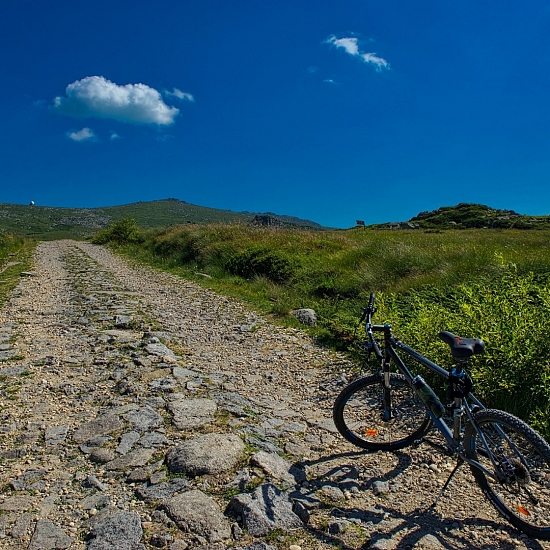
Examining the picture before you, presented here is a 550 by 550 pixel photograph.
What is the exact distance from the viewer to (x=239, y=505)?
3.16 meters

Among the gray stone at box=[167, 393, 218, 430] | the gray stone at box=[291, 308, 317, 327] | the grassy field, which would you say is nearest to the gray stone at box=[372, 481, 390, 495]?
the grassy field

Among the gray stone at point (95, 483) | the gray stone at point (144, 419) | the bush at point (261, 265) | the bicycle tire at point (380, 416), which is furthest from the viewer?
the bush at point (261, 265)

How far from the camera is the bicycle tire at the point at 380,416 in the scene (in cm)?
421

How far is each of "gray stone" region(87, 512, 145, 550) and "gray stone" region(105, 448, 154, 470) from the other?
67 centimetres

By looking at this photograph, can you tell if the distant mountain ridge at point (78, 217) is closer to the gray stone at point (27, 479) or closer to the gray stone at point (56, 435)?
the gray stone at point (56, 435)

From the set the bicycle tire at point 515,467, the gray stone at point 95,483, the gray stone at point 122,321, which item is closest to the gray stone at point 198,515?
Result: the gray stone at point 95,483

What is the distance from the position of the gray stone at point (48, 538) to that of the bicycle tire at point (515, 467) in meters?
2.96

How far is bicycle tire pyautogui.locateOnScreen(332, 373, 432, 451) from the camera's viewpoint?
13.8ft

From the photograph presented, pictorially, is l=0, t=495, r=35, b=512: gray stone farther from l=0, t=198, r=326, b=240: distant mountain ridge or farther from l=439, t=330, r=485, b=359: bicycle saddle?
l=0, t=198, r=326, b=240: distant mountain ridge

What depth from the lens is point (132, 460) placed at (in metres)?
3.80

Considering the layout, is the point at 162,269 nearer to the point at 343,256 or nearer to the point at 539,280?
the point at 343,256

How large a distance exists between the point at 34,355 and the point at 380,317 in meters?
5.63

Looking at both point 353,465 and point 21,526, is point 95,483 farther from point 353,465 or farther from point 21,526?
point 353,465

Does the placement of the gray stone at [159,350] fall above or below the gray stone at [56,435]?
above
